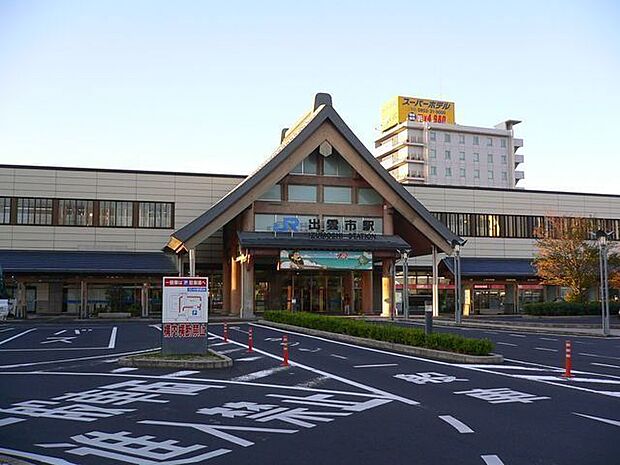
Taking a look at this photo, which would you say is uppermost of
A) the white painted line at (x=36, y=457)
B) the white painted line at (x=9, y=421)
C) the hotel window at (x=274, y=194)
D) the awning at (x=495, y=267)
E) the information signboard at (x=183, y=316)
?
the hotel window at (x=274, y=194)

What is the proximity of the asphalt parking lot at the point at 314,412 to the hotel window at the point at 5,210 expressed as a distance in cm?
2727

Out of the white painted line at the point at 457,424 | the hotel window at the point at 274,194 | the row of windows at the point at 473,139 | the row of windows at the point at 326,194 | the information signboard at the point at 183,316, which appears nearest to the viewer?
the white painted line at the point at 457,424

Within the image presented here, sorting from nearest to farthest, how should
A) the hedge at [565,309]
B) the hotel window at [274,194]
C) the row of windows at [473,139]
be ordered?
the hedge at [565,309] < the hotel window at [274,194] < the row of windows at [473,139]

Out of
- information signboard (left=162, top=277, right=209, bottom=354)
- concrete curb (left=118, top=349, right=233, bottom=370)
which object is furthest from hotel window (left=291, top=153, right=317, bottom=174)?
concrete curb (left=118, top=349, right=233, bottom=370)

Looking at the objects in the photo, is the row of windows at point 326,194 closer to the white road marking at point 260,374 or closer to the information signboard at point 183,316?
the information signboard at point 183,316

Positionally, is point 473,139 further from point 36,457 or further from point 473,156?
point 36,457

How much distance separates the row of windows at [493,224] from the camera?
4959 cm

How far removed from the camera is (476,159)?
3863 inches

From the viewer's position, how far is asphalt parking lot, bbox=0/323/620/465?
740 centimetres

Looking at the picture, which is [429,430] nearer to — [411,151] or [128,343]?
[128,343]

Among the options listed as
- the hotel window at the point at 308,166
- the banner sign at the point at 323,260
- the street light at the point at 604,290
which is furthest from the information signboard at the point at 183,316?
the hotel window at the point at 308,166

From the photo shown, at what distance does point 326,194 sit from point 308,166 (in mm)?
1959

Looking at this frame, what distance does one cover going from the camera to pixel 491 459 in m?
6.99

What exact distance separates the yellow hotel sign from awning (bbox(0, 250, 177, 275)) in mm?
63298
